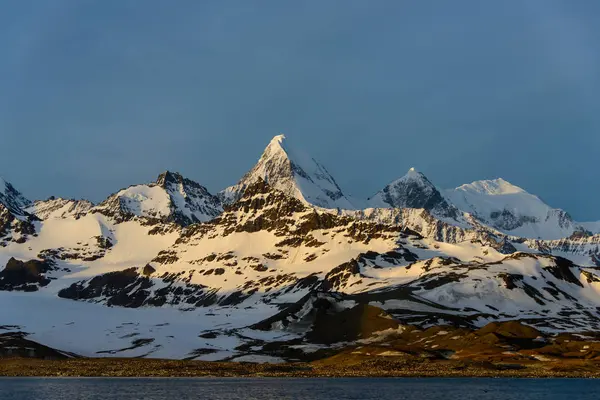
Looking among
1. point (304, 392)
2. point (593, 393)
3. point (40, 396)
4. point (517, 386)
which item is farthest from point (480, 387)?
point (40, 396)

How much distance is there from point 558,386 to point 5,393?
121 m

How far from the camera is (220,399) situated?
16838 cm

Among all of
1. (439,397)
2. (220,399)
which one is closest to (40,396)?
(220,399)

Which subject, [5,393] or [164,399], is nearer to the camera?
[164,399]

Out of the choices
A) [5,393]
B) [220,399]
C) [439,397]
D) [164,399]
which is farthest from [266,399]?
[5,393]

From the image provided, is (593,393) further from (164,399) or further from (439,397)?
(164,399)

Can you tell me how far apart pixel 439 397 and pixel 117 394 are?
66815 millimetres

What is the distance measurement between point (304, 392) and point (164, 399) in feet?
101

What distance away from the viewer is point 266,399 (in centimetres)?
16925

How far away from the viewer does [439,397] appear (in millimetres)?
166875

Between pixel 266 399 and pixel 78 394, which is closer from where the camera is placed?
pixel 266 399

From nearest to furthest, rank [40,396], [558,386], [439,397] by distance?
[439,397]
[40,396]
[558,386]

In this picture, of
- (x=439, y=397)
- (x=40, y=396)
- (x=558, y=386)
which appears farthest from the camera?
(x=558, y=386)

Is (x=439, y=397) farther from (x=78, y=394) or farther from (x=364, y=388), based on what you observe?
(x=78, y=394)
